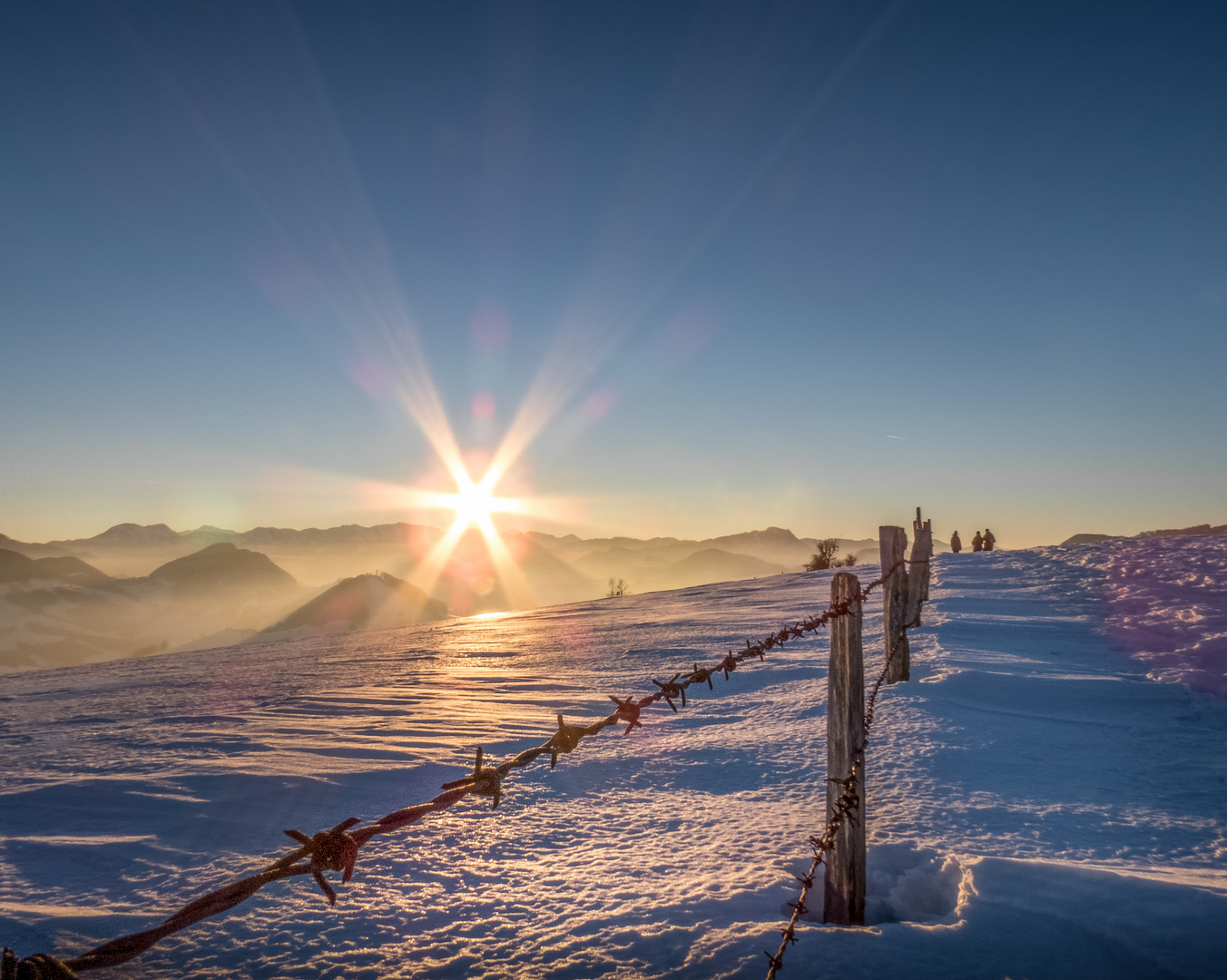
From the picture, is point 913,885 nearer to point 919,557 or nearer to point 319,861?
point 319,861

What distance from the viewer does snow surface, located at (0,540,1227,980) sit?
2.69m

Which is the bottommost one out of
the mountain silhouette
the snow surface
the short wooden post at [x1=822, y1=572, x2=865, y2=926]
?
the mountain silhouette

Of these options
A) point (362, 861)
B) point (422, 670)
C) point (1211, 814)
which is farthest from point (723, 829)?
point (422, 670)

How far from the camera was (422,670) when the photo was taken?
32.9 feet

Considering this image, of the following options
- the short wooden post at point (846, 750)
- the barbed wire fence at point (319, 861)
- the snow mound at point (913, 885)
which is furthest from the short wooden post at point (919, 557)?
the barbed wire fence at point (319, 861)

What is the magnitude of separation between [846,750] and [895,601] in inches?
142

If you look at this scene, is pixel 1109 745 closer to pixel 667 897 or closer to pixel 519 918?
pixel 667 897

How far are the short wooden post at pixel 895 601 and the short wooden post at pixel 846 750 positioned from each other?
10.9ft

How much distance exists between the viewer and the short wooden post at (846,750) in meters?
2.63

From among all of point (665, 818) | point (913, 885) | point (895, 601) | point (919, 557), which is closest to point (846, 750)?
point (913, 885)

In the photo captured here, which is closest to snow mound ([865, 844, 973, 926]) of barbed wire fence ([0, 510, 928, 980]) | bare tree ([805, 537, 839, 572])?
barbed wire fence ([0, 510, 928, 980])

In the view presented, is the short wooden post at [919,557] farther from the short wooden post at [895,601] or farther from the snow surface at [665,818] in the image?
the short wooden post at [895,601]

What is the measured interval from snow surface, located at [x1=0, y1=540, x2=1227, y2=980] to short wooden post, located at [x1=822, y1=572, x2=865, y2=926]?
0.10m

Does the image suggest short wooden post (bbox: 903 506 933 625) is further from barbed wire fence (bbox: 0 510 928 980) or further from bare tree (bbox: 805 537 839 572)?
bare tree (bbox: 805 537 839 572)
